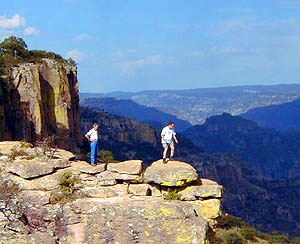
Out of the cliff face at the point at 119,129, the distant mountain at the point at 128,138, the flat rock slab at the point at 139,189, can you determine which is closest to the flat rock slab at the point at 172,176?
the flat rock slab at the point at 139,189

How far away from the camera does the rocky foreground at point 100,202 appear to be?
1650cm

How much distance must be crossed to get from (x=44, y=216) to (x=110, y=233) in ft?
9.92

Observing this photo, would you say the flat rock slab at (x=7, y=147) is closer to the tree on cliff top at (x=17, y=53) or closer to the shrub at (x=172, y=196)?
the shrub at (x=172, y=196)

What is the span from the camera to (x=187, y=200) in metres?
20.3

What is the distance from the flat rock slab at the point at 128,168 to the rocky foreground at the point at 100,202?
0.17 ft

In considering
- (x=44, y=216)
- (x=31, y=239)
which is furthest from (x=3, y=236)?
(x=44, y=216)

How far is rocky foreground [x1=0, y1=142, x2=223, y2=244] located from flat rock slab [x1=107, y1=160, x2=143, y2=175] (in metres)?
0.05

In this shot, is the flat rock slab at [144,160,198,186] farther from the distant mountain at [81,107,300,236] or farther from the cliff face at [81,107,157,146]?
the cliff face at [81,107,157,146]

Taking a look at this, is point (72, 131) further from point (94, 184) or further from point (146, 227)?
point (146, 227)

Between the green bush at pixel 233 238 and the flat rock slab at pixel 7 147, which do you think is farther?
the green bush at pixel 233 238

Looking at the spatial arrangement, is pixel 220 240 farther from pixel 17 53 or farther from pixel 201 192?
pixel 17 53

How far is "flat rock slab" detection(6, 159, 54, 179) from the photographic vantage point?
20.1 m

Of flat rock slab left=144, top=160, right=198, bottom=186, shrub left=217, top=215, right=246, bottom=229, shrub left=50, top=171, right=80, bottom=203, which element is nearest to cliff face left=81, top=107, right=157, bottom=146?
shrub left=217, top=215, right=246, bottom=229

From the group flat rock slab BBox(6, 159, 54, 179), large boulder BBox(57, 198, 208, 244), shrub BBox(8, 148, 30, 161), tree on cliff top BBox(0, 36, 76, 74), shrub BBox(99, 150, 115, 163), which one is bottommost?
shrub BBox(99, 150, 115, 163)
